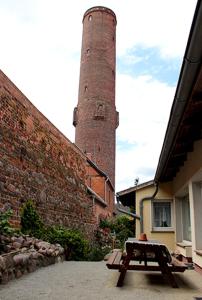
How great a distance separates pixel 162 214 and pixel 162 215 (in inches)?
1.3

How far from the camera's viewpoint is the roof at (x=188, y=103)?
9.64ft

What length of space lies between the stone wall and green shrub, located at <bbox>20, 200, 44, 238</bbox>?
22 centimetres

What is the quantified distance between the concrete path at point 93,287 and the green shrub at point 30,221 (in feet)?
6.62

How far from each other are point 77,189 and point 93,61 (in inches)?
712

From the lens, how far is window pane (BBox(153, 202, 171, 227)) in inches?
451

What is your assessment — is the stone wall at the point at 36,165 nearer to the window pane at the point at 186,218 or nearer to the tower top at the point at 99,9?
the window pane at the point at 186,218

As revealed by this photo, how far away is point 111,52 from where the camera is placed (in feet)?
102

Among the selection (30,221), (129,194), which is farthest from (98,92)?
(30,221)

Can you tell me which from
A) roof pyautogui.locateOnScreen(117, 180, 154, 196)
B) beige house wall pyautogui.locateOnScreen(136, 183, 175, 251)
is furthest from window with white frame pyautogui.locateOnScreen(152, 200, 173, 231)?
roof pyautogui.locateOnScreen(117, 180, 154, 196)

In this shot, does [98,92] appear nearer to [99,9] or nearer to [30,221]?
[99,9]

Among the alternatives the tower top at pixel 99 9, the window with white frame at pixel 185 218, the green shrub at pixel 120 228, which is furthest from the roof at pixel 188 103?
the tower top at pixel 99 9

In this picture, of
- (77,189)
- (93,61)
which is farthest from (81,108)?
(77,189)

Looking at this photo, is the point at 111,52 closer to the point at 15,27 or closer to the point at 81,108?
the point at 81,108

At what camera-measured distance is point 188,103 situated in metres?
4.27
